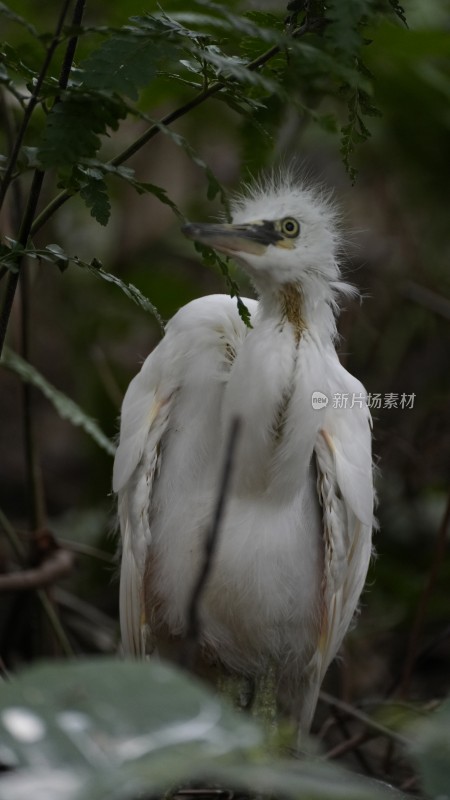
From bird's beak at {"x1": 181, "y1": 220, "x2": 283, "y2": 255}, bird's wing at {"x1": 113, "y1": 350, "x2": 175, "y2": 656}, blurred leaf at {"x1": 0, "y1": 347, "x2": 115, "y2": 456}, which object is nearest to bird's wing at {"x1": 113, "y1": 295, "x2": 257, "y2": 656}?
bird's wing at {"x1": 113, "y1": 350, "x2": 175, "y2": 656}

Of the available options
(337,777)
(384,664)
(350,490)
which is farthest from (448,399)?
(337,777)

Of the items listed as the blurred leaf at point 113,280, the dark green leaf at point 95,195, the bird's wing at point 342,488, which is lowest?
A: the bird's wing at point 342,488

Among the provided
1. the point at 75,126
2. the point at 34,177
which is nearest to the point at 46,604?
the point at 34,177

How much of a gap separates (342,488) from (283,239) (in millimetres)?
504

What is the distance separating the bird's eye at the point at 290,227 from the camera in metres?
1.76

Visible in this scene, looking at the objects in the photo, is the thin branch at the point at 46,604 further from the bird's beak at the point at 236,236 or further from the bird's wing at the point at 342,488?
the bird's beak at the point at 236,236

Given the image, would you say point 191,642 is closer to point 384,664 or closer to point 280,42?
point 280,42

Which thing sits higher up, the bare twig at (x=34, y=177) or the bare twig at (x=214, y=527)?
the bare twig at (x=34, y=177)

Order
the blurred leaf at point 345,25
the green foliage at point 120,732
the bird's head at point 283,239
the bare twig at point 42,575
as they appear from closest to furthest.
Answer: the green foliage at point 120,732
the blurred leaf at point 345,25
the bird's head at point 283,239
the bare twig at point 42,575

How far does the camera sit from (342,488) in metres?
1.95

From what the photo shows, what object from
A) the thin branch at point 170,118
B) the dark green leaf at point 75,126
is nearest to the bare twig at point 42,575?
the thin branch at point 170,118

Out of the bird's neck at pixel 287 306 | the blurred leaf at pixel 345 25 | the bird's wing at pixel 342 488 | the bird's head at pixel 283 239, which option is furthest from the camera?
the bird's wing at pixel 342 488

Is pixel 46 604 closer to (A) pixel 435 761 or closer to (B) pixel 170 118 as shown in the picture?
(B) pixel 170 118

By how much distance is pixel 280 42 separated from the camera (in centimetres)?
123
